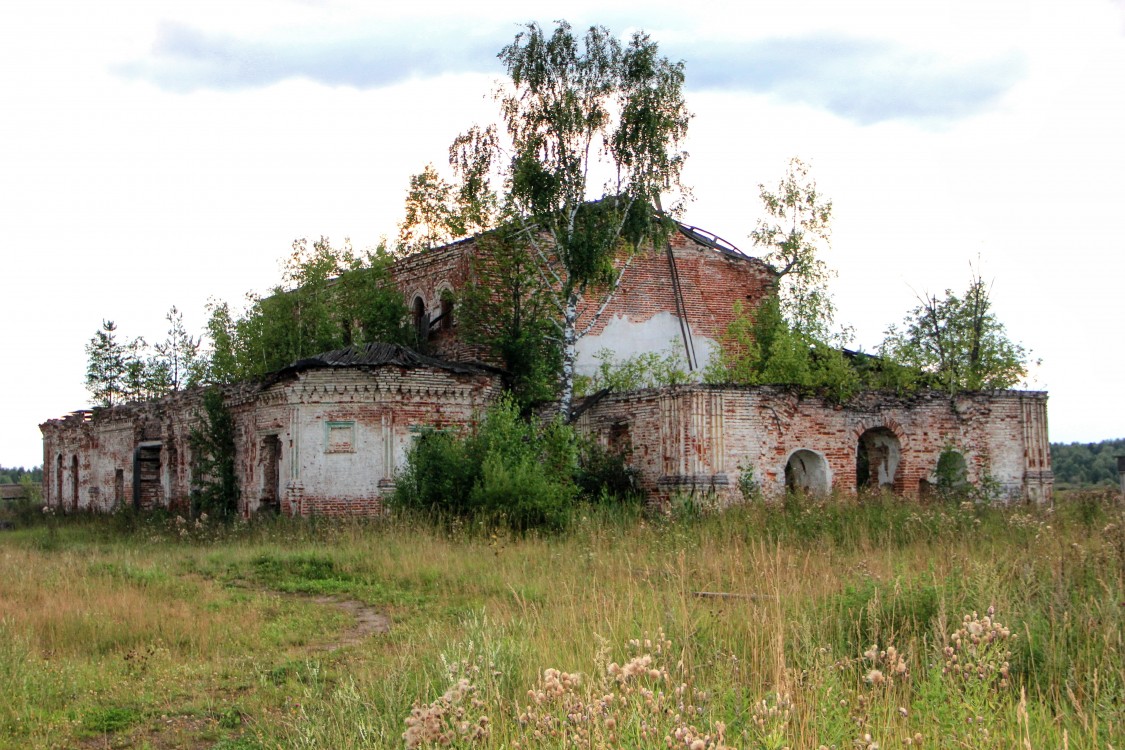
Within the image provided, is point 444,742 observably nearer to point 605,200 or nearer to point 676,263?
point 605,200

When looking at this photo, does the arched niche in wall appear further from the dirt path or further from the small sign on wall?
the dirt path

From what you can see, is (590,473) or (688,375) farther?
(688,375)

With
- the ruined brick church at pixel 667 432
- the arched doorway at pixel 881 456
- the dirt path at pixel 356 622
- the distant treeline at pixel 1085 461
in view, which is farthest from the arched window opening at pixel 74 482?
the distant treeline at pixel 1085 461

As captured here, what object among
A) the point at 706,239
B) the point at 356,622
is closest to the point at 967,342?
the point at 706,239

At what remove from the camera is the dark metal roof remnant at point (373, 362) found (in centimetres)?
2080

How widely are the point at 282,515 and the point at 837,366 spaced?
1158 cm

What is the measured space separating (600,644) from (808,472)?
15802 millimetres

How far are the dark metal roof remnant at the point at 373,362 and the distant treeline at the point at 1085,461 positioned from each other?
48009mm

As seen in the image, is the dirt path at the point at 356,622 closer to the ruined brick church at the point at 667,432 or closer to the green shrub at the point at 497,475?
the green shrub at the point at 497,475

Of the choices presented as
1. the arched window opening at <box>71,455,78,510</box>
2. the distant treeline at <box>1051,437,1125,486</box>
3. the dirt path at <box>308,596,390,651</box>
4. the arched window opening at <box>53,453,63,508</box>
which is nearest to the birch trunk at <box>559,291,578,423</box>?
the dirt path at <box>308,596,390,651</box>

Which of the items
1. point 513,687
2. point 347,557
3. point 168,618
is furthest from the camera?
point 347,557

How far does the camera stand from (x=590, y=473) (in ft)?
69.2

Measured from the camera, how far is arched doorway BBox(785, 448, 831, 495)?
2066 centimetres

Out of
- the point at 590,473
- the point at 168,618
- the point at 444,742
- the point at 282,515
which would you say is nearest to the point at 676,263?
the point at 590,473
